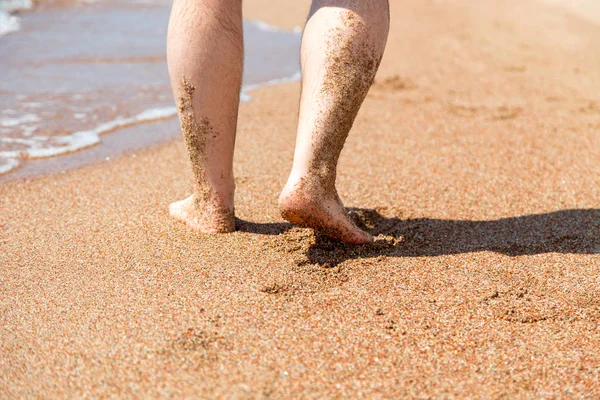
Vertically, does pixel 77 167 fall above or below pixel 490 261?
below

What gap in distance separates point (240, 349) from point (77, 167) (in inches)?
62.9

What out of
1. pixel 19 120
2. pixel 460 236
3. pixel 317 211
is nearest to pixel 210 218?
pixel 317 211

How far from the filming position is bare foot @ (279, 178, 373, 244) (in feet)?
5.46

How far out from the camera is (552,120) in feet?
10.9

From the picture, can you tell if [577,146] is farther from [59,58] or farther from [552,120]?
[59,58]

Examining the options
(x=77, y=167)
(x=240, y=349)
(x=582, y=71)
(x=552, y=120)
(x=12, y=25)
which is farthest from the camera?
(x=12, y=25)

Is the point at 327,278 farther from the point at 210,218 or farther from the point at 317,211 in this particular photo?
the point at 210,218

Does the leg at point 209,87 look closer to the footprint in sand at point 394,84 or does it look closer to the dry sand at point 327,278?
the dry sand at point 327,278

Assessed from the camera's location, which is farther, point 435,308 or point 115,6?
point 115,6

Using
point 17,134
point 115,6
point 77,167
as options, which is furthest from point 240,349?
point 115,6

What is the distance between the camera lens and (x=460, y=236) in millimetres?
2008

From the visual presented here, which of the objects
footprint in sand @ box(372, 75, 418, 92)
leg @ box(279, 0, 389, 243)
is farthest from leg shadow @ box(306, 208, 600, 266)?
footprint in sand @ box(372, 75, 418, 92)

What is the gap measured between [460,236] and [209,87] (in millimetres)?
873

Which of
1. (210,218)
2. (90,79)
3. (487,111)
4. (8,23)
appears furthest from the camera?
(8,23)
